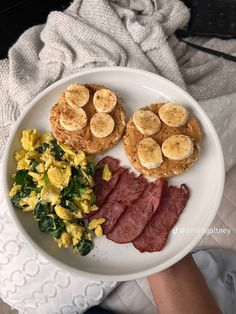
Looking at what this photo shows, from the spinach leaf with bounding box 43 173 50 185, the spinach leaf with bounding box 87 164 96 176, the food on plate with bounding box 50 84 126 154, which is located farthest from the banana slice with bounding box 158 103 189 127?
the spinach leaf with bounding box 43 173 50 185

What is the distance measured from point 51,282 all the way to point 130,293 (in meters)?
0.23

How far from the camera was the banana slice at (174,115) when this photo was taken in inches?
40.7

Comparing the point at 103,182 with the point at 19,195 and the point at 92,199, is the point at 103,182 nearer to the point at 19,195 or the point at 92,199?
the point at 92,199

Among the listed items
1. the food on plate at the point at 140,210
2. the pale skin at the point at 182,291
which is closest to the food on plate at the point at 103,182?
the food on plate at the point at 140,210

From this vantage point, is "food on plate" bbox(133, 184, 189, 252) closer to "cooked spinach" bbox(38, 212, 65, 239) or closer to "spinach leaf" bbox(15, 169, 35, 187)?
"cooked spinach" bbox(38, 212, 65, 239)

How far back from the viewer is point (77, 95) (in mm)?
1048

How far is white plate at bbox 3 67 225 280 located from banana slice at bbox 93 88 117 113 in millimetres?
59

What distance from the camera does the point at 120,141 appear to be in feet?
3.55

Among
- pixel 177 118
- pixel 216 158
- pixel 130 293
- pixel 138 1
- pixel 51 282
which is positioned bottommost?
pixel 130 293

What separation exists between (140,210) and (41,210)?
0.80 feet

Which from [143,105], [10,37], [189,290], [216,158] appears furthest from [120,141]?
[10,37]

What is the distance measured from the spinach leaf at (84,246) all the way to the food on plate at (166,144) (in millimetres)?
221

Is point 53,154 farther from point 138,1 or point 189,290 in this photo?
point 138,1

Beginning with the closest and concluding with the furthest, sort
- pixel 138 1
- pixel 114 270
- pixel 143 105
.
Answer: pixel 114 270
pixel 143 105
pixel 138 1
